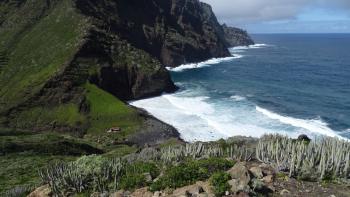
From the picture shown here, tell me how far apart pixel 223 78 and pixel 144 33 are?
1823 inches

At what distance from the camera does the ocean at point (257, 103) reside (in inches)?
3499

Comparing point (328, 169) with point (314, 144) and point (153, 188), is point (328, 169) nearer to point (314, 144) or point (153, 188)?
point (314, 144)

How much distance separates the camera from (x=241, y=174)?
19.6 metres

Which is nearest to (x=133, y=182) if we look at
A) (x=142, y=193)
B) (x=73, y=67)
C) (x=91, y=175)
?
(x=142, y=193)

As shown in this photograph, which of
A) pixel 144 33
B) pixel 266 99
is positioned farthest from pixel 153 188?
pixel 144 33

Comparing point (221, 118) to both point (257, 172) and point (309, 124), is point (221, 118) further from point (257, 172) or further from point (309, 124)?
point (257, 172)

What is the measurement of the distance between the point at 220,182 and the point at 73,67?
107 m

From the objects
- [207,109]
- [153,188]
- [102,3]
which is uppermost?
[102,3]

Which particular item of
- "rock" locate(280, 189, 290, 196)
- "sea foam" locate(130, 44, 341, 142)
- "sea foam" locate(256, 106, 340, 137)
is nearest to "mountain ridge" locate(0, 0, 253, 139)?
"sea foam" locate(130, 44, 341, 142)

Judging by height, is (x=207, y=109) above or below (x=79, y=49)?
below

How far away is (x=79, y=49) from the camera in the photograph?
128 m

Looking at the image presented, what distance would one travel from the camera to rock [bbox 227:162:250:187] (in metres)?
19.0

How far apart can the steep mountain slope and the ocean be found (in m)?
8.85

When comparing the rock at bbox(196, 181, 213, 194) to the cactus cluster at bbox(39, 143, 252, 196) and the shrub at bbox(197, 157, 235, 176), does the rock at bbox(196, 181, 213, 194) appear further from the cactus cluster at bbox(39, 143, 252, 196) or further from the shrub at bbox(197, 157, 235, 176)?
the cactus cluster at bbox(39, 143, 252, 196)
